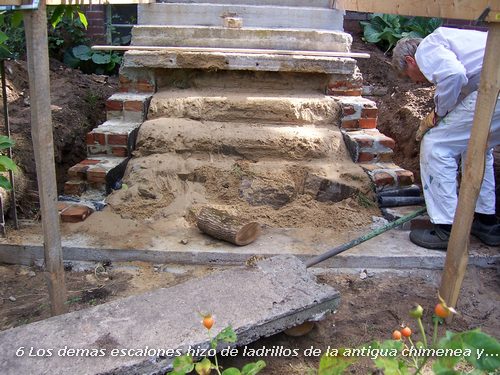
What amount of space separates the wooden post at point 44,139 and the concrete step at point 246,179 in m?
1.32

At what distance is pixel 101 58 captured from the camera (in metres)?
7.26

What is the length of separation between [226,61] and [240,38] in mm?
436

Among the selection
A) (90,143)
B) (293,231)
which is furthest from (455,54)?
(90,143)

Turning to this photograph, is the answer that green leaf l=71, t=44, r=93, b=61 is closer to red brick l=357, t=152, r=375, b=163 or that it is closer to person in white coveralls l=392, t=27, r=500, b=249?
red brick l=357, t=152, r=375, b=163

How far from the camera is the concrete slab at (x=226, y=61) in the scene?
14.9ft

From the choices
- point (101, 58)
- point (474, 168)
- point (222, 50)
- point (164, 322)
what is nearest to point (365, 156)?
point (222, 50)

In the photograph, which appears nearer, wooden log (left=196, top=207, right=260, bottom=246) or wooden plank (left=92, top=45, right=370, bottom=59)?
wooden log (left=196, top=207, right=260, bottom=246)

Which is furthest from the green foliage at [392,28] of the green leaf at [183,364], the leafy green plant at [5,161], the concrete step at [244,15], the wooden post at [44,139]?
the green leaf at [183,364]

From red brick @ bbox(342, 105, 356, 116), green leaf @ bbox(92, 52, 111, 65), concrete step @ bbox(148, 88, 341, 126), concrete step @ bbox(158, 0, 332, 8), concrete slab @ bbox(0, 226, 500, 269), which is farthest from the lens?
green leaf @ bbox(92, 52, 111, 65)

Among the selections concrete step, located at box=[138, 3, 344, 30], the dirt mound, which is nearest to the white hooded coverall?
concrete step, located at box=[138, 3, 344, 30]

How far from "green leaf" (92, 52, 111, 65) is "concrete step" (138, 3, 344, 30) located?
7.61 feet

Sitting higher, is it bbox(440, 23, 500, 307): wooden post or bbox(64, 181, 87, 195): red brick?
bbox(440, 23, 500, 307): wooden post

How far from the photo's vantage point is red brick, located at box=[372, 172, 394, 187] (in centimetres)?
407

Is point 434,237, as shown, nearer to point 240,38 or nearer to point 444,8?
point 444,8
